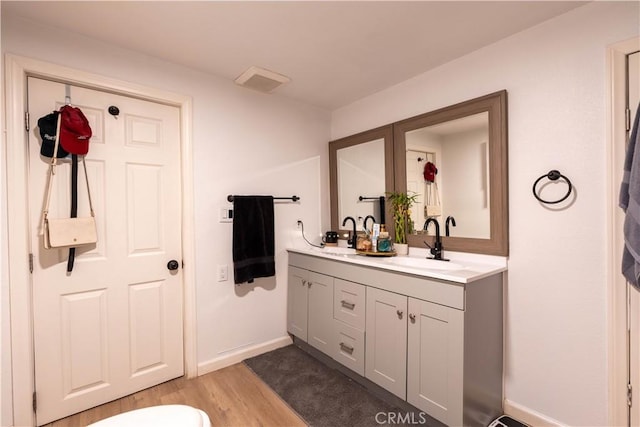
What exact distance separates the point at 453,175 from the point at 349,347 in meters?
1.47

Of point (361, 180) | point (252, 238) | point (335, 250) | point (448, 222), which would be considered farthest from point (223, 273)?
point (448, 222)

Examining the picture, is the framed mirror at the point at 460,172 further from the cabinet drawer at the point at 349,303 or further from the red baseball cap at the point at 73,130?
the red baseball cap at the point at 73,130

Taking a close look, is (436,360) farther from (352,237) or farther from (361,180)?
(361,180)

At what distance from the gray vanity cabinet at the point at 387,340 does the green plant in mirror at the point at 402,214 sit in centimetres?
64

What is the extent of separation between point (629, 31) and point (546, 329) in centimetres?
160

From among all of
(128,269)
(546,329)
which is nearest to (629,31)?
(546,329)

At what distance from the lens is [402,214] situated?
2.49m

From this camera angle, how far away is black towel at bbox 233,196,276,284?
8.12 ft

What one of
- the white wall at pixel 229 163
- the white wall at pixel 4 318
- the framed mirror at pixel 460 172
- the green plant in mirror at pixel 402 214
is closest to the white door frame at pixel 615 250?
the framed mirror at pixel 460 172

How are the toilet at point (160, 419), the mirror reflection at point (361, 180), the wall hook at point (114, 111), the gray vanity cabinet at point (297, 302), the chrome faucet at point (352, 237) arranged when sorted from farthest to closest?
the chrome faucet at point (352, 237) < the mirror reflection at point (361, 180) < the gray vanity cabinet at point (297, 302) < the wall hook at point (114, 111) < the toilet at point (160, 419)

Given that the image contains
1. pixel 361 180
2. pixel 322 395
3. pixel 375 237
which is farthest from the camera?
pixel 361 180

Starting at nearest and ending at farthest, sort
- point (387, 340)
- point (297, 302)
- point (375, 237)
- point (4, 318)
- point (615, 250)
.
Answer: point (615, 250) → point (4, 318) → point (387, 340) → point (375, 237) → point (297, 302)

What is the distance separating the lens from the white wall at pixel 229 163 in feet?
6.57

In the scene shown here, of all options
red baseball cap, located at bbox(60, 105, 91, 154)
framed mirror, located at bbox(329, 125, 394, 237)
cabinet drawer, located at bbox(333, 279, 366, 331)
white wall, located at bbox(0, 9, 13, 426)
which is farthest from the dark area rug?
red baseball cap, located at bbox(60, 105, 91, 154)
